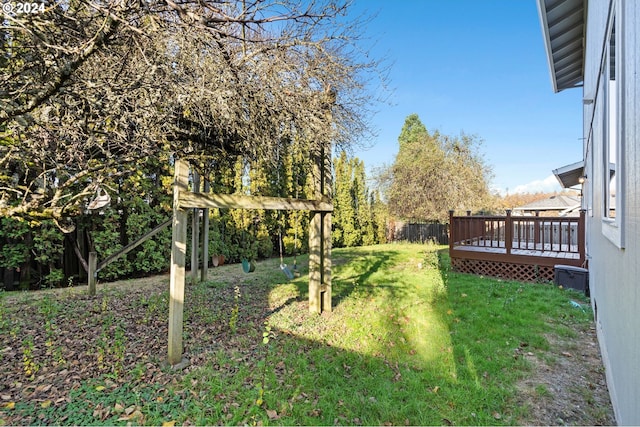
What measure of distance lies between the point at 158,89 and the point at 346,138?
257 cm

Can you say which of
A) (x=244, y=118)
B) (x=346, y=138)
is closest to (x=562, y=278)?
(x=346, y=138)

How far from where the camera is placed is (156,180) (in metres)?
7.54

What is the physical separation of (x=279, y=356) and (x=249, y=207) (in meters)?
1.70

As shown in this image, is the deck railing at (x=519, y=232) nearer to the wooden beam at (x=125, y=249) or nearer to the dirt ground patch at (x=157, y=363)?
the dirt ground patch at (x=157, y=363)

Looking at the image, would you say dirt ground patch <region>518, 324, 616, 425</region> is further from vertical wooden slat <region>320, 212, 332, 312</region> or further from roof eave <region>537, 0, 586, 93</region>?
roof eave <region>537, 0, 586, 93</region>

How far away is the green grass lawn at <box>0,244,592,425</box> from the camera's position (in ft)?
8.01

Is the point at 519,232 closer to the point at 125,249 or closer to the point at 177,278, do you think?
the point at 177,278

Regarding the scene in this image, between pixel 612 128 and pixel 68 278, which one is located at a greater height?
pixel 612 128

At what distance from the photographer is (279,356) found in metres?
3.30

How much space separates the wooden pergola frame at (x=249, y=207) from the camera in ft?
10.3

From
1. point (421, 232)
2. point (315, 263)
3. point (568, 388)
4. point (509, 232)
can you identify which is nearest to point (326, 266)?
point (315, 263)

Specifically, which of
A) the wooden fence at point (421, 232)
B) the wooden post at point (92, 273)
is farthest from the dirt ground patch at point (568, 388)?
the wooden fence at point (421, 232)

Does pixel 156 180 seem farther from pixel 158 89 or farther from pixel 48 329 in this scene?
pixel 158 89

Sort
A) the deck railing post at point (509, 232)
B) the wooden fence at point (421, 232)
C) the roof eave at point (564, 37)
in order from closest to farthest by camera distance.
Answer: the roof eave at point (564, 37), the deck railing post at point (509, 232), the wooden fence at point (421, 232)
